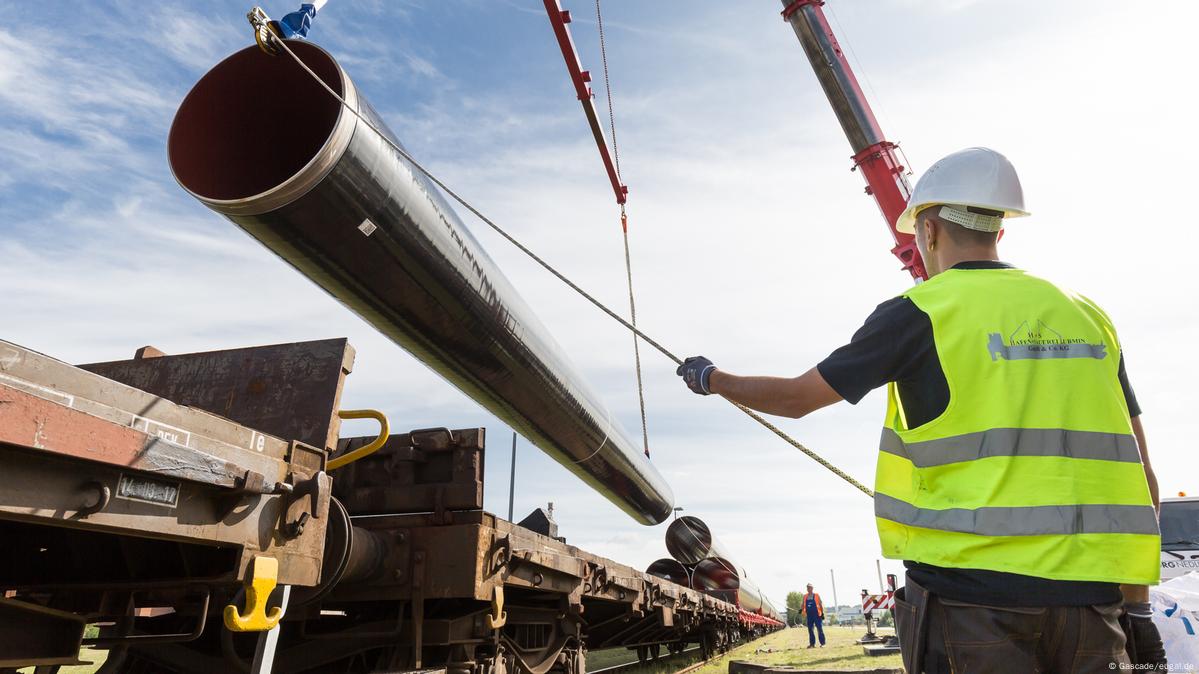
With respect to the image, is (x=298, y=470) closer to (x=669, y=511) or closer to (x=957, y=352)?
(x=957, y=352)

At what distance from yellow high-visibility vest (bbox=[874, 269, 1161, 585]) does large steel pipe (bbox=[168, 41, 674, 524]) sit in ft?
7.25

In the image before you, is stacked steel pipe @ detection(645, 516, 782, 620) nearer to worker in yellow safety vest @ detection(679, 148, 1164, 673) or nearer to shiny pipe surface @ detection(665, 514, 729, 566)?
shiny pipe surface @ detection(665, 514, 729, 566)

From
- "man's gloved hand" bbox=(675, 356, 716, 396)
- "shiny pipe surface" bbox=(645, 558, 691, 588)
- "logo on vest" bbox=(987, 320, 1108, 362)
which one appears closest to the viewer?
"logo on vest" bbox=(987, 320, 1108, 362)

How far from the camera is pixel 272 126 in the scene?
334cm

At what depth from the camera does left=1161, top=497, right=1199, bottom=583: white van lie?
5941 mm

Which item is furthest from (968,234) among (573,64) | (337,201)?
(573,64)

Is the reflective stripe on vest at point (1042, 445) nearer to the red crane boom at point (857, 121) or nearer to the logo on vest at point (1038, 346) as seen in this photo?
the logo on vest at point (1038, 346)

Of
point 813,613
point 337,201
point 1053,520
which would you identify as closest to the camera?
point 1053,520

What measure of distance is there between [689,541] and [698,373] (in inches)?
462

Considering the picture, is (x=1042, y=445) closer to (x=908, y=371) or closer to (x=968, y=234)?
(x=908, y=371)

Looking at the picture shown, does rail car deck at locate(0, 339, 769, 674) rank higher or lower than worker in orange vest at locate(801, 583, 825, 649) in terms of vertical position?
higher

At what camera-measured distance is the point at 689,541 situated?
13562 millimetres

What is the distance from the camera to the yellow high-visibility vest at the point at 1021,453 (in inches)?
62.7

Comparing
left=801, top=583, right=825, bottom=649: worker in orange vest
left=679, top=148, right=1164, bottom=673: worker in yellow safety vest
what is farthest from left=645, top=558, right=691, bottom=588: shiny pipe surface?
left=679, top=148, right=1164, bottom=673: worker in yellow safety vest
